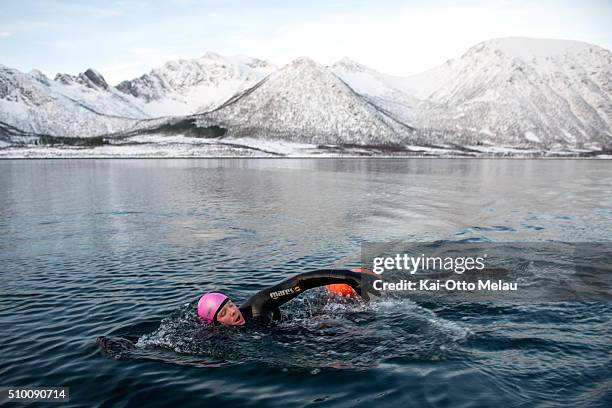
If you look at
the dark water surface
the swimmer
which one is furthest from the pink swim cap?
the dark water surface

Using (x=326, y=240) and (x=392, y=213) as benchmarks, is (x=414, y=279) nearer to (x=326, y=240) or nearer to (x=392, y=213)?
(x=326, y=240)

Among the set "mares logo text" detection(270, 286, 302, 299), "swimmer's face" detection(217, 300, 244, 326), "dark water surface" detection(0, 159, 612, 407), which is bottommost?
"dark water surface" detection(0, 159, 612, 407)

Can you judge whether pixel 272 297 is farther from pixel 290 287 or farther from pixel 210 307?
pixel 210 307

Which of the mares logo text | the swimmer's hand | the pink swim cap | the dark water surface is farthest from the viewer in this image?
the swimmer's hand

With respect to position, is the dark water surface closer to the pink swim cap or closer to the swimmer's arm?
the pink swim cap

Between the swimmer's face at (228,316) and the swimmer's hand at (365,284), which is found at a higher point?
the swimmer's hand at (365,284)

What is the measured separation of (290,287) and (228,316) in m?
1.97

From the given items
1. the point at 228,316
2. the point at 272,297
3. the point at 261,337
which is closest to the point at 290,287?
the point at 272,297

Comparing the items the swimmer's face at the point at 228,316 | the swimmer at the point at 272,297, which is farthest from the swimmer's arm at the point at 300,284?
the swimmer's face at the point at 228,316

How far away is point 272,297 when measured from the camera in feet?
47.6

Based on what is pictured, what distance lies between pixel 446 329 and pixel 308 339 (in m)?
4.00

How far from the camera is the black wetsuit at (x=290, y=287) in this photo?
14.4m

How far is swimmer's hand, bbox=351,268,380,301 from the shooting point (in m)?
15.0

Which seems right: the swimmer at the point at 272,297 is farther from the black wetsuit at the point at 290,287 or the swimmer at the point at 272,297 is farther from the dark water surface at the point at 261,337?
the dark water surface at the point at 261,337
